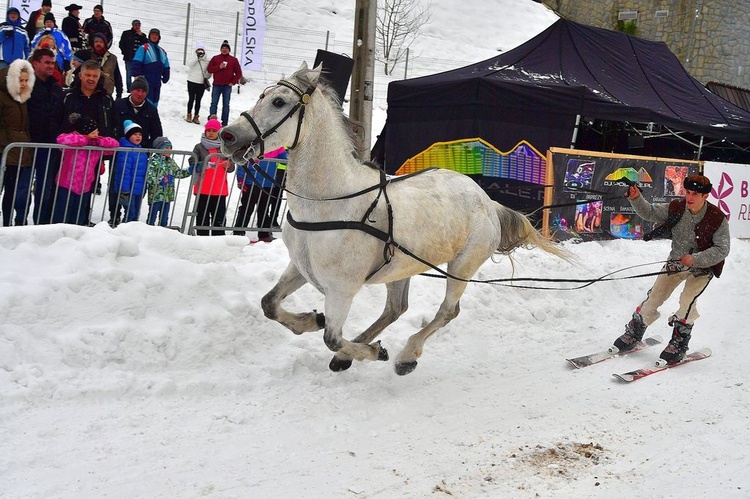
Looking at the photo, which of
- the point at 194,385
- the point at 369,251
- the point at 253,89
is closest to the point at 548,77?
the point at 369,251

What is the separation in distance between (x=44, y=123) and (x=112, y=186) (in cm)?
95

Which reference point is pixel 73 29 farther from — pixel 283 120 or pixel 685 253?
pixel 685 253

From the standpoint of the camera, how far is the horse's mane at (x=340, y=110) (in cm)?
477

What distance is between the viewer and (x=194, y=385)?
5031mm

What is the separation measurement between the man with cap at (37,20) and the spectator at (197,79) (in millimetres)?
2899

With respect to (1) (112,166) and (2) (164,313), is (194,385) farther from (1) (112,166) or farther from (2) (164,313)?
(1) (112,166)

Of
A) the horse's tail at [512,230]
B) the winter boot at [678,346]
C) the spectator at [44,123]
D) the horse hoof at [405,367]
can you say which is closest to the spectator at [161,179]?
the spectator at [44,123]

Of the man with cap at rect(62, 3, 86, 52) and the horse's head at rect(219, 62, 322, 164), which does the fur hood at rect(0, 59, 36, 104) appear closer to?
the horse's head at rect(219, 62, 322, 164)

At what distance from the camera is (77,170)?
22.4ft

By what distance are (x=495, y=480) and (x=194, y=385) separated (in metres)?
2.18

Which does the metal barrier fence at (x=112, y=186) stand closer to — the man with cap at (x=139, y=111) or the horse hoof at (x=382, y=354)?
the man with cap at (x=139, y=111)

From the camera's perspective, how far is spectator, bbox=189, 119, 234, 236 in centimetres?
723

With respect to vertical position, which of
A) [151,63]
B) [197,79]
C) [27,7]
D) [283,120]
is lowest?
[283,120]

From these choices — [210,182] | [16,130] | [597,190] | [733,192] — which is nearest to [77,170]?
[16,130]
